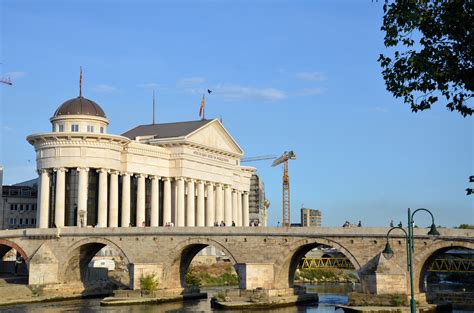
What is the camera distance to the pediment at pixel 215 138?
9719 centimetres

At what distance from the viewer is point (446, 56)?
2023 cm

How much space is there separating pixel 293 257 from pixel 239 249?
4.71m

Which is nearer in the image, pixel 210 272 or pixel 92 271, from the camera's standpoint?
pixel 92 271

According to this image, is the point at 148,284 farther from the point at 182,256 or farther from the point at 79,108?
the point at 79,108

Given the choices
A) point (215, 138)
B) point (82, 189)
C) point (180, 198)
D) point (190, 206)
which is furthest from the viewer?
point (215, 138)

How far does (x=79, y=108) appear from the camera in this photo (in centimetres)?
8338

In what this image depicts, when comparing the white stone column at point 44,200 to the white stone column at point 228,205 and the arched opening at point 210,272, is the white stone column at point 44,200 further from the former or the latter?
the white stone column at point 228,205

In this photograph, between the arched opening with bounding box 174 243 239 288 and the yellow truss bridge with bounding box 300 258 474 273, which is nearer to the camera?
the yellow truss bridge with bounding box 300 258 474 273

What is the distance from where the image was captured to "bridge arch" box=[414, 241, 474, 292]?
50438 millimetres

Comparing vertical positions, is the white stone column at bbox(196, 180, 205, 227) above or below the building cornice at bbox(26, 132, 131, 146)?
below

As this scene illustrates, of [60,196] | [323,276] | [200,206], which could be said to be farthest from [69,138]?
[323,276]

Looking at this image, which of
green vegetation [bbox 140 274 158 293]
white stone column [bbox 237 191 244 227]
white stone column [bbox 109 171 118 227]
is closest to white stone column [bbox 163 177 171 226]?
white stone column [bbox 109 171 118 227]

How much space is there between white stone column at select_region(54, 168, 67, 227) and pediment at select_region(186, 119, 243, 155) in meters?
20.1

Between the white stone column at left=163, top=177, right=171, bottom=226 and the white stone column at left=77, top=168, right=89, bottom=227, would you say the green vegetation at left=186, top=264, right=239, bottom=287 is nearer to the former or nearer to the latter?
the white stone column at left=163, top=177, right=171, bottom=226
